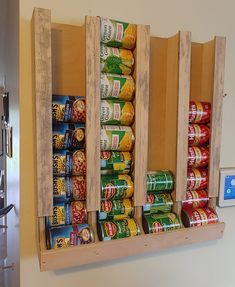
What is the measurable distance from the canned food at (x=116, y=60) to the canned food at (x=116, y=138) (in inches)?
7.5

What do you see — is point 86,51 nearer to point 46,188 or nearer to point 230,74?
point 46,188

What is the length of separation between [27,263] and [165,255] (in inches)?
20.3

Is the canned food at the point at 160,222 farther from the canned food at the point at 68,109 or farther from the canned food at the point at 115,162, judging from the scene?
the canned food at the point at 68,109

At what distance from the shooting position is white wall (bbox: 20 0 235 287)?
2.74ft

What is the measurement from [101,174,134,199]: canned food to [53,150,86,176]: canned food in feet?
0.28

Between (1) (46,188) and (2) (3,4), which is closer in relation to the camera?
(1) (46,188)

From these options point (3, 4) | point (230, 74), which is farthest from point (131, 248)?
point (3, 4)

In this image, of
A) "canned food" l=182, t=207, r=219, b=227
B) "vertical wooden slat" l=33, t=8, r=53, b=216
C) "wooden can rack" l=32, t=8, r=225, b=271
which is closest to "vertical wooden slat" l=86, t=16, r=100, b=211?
"wooden can rack" l=32, t=8, r=225, b=271

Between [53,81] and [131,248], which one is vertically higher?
[53,81]

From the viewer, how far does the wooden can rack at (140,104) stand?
775 millimetres

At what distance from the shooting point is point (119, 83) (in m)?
0.87

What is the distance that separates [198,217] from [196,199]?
74 mm

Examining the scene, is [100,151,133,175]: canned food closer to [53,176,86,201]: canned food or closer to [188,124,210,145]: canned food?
[53,176,86,201]: canned food

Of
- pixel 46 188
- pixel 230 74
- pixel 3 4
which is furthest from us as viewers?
pixel 3 4
